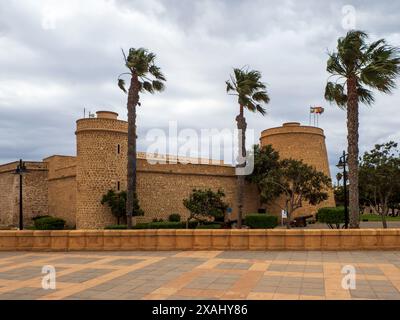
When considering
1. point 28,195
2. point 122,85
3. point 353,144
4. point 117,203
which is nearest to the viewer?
point 353,144

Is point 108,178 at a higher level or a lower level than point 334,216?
higher

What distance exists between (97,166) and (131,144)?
30.7 feet

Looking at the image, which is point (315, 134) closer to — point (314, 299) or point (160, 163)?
point (160, 163)

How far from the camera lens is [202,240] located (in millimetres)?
11820

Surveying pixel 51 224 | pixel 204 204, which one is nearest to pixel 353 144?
pixel 204 204

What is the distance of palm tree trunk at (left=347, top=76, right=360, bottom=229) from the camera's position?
15516 mm

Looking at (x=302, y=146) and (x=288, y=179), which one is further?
(x=302, y=146)

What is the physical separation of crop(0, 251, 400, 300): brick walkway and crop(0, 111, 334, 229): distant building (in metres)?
20.5

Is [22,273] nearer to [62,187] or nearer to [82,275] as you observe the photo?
[82,275]

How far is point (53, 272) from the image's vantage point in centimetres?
888

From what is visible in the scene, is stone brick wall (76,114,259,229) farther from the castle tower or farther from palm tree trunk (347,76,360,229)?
palm tree trunk (347,76,360,229)

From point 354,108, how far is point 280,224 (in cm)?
2544

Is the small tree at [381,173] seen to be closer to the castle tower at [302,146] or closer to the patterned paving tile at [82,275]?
the castle tower at [302,146]

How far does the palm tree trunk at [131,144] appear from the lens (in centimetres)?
2278
